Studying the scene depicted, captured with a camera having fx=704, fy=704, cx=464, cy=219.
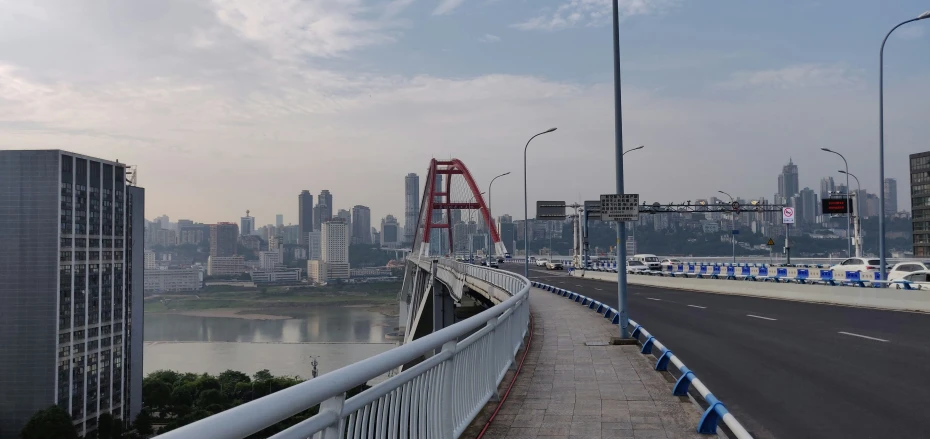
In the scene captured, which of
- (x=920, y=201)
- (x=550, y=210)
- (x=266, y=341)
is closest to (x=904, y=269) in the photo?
(x=550, y=210)

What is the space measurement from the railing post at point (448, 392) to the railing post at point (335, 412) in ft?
8.73

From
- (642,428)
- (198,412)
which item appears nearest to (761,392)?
(642,428)

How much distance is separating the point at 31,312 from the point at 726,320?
91690 millimetres

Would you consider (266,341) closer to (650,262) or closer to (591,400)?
(650,262)

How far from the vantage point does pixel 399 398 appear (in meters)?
Result: 4.58

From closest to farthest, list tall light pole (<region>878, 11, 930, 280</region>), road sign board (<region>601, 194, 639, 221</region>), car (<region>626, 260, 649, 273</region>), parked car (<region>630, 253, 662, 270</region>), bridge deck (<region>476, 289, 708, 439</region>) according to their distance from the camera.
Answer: bridge deck (<region>476, 289, 708, 439</region>) < road sign board (<region>601, 194, 639, 221</region>) < tall light pole (<region>878, 11, 930, 280</region>) < car (<region>626, 260, 649, 273</region>) < parked car (<region>630, 253, 662, 270</region>)

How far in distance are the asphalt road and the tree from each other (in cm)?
6783

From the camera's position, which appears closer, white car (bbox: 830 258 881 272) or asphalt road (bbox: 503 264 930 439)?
asphalt road (bbox: 503 264 930 439)

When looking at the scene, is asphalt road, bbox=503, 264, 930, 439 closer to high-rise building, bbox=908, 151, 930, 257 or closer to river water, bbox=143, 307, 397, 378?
river water, bbox=143, 307, 397, 378

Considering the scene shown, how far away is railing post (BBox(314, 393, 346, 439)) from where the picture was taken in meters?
3.11

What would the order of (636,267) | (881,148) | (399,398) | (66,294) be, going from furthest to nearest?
(66,294) < (636,267) < (881,148) < (399,398)

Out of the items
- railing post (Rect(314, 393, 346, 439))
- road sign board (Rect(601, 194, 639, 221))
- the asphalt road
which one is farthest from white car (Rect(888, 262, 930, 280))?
railing post (Rect(314, 393, 346, 439))

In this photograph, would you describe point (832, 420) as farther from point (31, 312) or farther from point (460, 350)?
point (31, 312)

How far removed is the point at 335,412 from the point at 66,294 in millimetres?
100035
